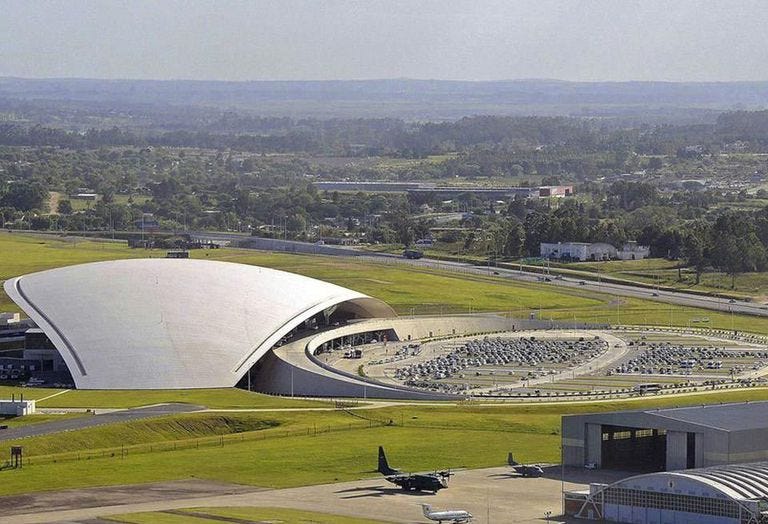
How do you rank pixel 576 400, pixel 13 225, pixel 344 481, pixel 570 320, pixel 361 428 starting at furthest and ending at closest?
pixel 13 225 < pixel 570 320 < pixel 576 400 < pixel 361 428 < pixel 344 481

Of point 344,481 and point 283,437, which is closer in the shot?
point 344,481

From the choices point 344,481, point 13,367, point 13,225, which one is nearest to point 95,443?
point 344,481

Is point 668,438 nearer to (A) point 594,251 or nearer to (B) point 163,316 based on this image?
(B) point 163,316

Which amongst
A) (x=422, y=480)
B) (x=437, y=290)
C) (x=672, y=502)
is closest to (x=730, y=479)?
(x=672, y=502)

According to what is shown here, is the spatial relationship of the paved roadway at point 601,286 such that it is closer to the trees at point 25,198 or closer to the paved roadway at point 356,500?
the trees at point 25,198

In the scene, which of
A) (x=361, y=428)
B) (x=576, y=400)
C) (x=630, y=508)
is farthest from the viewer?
(x=576, y=400)

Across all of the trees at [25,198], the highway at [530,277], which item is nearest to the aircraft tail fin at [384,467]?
the highway at [530,277]

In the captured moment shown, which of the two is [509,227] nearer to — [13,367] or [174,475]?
[13,367]
